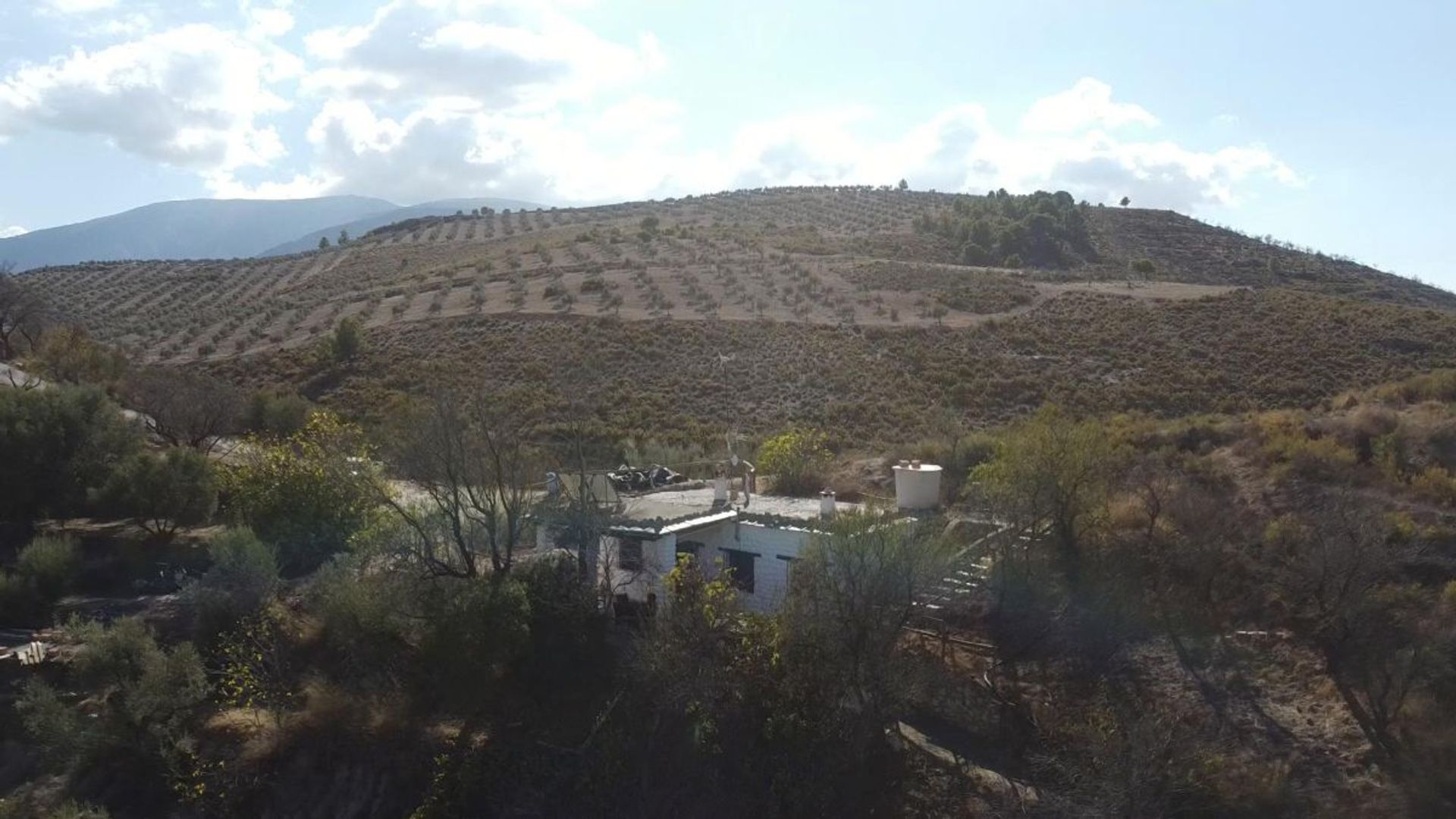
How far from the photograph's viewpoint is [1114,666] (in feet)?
48.0

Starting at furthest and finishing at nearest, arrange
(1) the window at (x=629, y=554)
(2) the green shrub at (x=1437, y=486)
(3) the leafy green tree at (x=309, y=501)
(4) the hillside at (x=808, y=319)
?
(4) the hillside at (x=808, y=319), (3) the leafy green tree at (x=309, y=501), (1) the window at (x=629, y=554), (2) the green shrub at (x=1437, y=486)

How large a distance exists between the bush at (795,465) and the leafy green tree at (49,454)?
15.9m

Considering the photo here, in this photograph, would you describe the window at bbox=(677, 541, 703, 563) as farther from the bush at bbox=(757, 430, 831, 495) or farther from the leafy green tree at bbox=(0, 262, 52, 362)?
the leafy green tree at bbox=(0, 262, 52, 362)

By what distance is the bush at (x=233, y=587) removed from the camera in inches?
679

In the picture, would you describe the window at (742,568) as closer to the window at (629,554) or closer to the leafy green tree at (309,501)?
the window at (629,554)

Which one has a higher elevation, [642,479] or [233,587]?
[642,479]

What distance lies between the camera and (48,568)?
67.2 ft

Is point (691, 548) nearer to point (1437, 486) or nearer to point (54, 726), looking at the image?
point (54, 726)

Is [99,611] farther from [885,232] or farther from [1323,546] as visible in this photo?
[885,232]

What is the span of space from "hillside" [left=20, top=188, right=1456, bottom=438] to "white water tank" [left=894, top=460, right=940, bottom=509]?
14.1 meters

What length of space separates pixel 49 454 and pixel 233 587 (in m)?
10.3

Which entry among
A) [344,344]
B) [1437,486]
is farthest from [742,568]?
[344,344]

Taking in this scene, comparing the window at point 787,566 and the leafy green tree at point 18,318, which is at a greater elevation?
the leafy green tree at point 18,318

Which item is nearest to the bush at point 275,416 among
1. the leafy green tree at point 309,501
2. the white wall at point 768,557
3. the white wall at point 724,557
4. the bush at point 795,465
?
the leafy green tree at point 309,501
